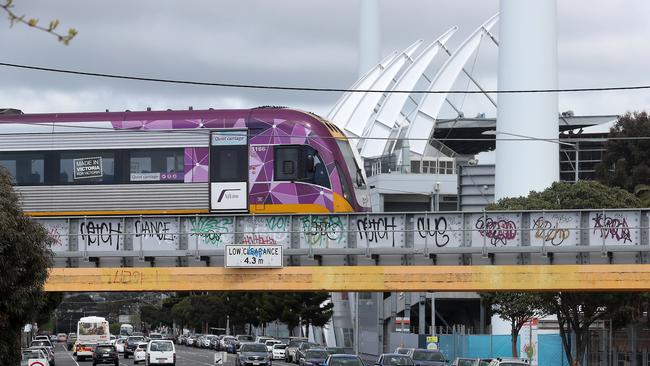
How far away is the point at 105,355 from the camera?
61125 millimetres

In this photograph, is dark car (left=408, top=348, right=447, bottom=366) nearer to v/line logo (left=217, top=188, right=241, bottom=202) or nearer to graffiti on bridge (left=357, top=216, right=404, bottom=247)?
graffiti on bridge (left=357, top=216, right=404, bottom=247)

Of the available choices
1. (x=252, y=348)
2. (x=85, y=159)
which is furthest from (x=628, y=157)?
(x=85, y=159)

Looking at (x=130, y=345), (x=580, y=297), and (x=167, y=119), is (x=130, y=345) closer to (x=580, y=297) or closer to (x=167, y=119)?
(x=580, y=297)

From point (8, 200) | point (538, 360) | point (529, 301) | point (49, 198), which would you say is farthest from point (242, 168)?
point (538, 360)

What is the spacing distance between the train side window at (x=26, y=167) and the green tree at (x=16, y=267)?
13.0 meters

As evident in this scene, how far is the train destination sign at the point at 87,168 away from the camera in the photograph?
127 ft

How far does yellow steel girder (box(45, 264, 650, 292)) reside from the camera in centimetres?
3400

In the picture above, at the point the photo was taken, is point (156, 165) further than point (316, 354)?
No

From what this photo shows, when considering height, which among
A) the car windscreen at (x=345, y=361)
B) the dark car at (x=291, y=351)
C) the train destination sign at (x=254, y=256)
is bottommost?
the dark car at (x=291, y=351)

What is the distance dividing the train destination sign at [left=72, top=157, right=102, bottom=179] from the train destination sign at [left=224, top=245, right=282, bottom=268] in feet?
20.7

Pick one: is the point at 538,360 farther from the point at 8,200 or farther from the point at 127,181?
the point at 8,200

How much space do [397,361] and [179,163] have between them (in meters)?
10.5

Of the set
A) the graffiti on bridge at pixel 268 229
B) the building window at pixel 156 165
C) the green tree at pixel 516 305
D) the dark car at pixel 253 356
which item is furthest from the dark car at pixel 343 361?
the green tree at pixel 516 305

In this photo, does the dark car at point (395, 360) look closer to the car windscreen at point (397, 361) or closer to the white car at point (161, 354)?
the car windscreen at point (397, 361)
